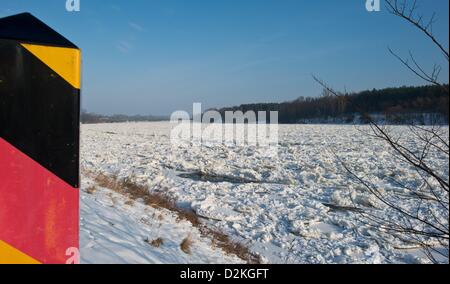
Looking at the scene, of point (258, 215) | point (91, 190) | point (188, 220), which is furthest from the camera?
point (258, 215)

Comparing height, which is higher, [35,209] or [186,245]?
[35,209]

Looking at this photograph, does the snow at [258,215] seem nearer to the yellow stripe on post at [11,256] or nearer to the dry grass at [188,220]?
the dry grass at [188,220]

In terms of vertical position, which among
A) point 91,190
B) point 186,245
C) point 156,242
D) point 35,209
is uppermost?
point 35,209

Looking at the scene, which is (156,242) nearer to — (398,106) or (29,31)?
(398,106)

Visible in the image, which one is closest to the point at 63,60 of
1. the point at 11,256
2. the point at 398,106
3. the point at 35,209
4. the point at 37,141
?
the point at 37,141

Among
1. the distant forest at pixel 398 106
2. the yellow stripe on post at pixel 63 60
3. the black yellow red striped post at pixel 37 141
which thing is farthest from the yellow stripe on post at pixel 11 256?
the distant forest at pixel 398 106

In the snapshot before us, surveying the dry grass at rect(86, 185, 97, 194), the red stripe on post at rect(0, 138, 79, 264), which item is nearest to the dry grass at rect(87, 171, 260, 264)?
the dry grass at rect(86, 185, 97, 194)

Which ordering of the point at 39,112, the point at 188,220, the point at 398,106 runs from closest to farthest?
the point at 39,112
the point at 398,106
the point at 188,220

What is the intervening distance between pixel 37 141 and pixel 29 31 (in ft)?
1.40

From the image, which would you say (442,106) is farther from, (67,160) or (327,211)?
(327,211)

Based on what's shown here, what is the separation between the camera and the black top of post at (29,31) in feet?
4.05

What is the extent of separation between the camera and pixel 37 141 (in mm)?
1269
